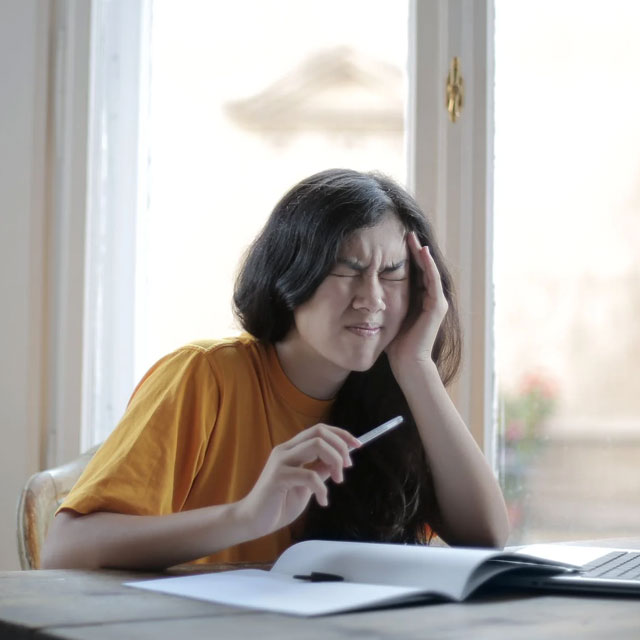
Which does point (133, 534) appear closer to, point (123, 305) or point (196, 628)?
point (196, 628)

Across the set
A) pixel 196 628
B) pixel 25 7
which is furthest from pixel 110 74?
pixel 196 628

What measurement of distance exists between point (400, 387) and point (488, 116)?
0.79 meters

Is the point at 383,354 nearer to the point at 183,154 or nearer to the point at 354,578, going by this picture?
the point at 354,578

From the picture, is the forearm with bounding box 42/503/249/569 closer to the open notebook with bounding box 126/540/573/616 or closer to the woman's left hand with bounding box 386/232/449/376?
the open notebook with bounding box 126/540/573/616

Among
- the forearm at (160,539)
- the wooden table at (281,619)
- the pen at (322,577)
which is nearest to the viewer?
the wooden table at (281,619)

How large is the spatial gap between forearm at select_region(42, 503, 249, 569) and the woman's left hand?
1.65 feet

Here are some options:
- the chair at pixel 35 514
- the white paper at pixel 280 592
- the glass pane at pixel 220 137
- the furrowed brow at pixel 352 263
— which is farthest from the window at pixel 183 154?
the white paper at pixel 280 592

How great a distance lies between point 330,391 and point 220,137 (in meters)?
1.23

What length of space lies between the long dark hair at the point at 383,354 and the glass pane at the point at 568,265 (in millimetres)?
492

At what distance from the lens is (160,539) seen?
115 centimetres

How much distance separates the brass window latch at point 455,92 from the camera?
2.12 metres

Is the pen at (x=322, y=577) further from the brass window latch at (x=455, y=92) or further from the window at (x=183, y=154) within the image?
the window at (x=183, y=154)

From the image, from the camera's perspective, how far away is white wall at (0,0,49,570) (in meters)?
2.40

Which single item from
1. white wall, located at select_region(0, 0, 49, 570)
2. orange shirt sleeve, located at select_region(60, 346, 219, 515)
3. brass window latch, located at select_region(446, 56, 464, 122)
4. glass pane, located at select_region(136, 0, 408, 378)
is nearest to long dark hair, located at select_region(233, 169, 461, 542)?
orange shirt sleeve, located at select_region(60, 346, 219, 515)
